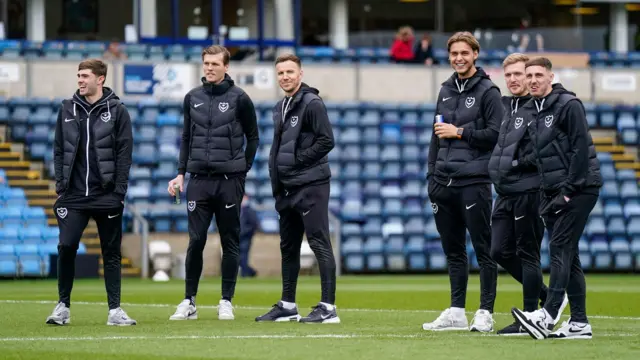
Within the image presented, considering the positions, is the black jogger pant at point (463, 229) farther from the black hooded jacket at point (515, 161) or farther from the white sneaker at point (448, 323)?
the black hooded jacket at point (515, 161)

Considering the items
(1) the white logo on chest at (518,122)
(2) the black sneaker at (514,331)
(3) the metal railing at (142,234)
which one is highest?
(1) the white logo on chest at (518,122)

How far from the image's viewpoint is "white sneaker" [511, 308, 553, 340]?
30.8 feet


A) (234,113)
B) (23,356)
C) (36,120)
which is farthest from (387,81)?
Answer: (23,356)

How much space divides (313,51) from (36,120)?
735 cm

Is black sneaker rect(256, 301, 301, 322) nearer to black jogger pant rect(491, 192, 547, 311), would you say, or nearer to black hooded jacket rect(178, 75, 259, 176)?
black hooded jacket rect(178, 75, 259, 176)

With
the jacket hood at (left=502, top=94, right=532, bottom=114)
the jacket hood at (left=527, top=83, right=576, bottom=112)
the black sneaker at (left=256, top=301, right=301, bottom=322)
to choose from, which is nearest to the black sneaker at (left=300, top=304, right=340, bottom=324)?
the black sneaker at (left=256, top=301, right=301, bottom=322)

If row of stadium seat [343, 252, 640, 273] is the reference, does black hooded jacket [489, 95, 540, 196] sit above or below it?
above

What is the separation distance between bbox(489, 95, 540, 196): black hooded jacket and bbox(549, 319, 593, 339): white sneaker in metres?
1.08

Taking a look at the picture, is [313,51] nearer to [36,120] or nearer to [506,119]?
[36,120]

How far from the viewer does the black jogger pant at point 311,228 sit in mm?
11398

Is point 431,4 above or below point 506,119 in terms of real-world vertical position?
above

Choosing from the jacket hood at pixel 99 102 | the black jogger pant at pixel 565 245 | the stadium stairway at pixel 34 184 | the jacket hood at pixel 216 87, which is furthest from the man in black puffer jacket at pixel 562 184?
the stadium stairway at pixel 34 184

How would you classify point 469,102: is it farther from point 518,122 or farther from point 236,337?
point 236,337

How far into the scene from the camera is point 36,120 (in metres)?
26.9
